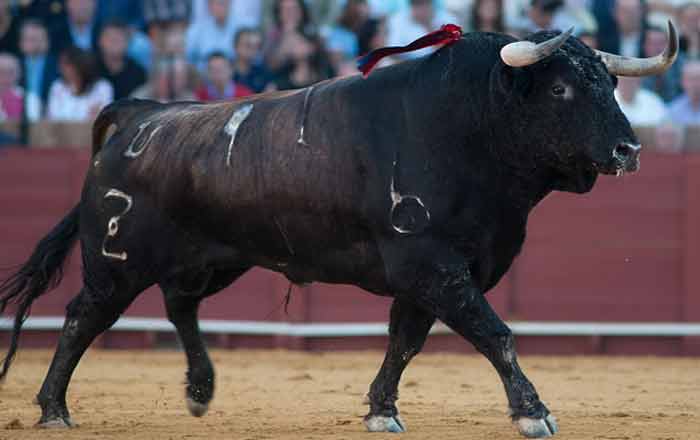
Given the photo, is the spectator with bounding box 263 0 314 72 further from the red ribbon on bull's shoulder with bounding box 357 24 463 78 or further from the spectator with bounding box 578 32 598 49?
the red ribbon on bull's shoulder with bounding box 357 24 463 78

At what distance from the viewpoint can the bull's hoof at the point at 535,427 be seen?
5.54 meters

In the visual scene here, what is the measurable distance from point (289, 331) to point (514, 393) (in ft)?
16.6

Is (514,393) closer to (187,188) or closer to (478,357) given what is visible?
(187,188)

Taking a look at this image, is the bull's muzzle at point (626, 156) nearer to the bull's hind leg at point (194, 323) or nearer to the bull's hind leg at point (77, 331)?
the bull's hind leg at point (194, 323)

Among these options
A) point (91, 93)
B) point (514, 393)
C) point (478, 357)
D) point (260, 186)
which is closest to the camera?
point (514, 393)

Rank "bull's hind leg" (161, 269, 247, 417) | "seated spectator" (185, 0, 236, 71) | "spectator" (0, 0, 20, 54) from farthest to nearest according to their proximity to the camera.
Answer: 1. "spectator" (0, 0, 20, 54)
2. "seated spectator" (185, 0, 236, 71)
3. "bull's hind leg" (161, 269, 247, 417)

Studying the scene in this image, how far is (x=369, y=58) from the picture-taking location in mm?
6254

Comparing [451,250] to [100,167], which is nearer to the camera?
[451,250]

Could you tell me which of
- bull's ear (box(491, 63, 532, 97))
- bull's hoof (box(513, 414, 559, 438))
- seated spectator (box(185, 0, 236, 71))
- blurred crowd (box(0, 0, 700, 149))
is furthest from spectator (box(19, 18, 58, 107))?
bull's hoof (box(513, 414, 559, 438))

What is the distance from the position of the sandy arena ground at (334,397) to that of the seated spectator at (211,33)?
2443 mm

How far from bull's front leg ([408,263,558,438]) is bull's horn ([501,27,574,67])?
79 cm

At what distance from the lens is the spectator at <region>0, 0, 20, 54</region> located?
11578 mm

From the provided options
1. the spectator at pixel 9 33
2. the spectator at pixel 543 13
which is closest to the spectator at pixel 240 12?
the spectator at pixel 9 33

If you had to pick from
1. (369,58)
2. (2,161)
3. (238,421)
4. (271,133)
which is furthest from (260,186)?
(2,161)
